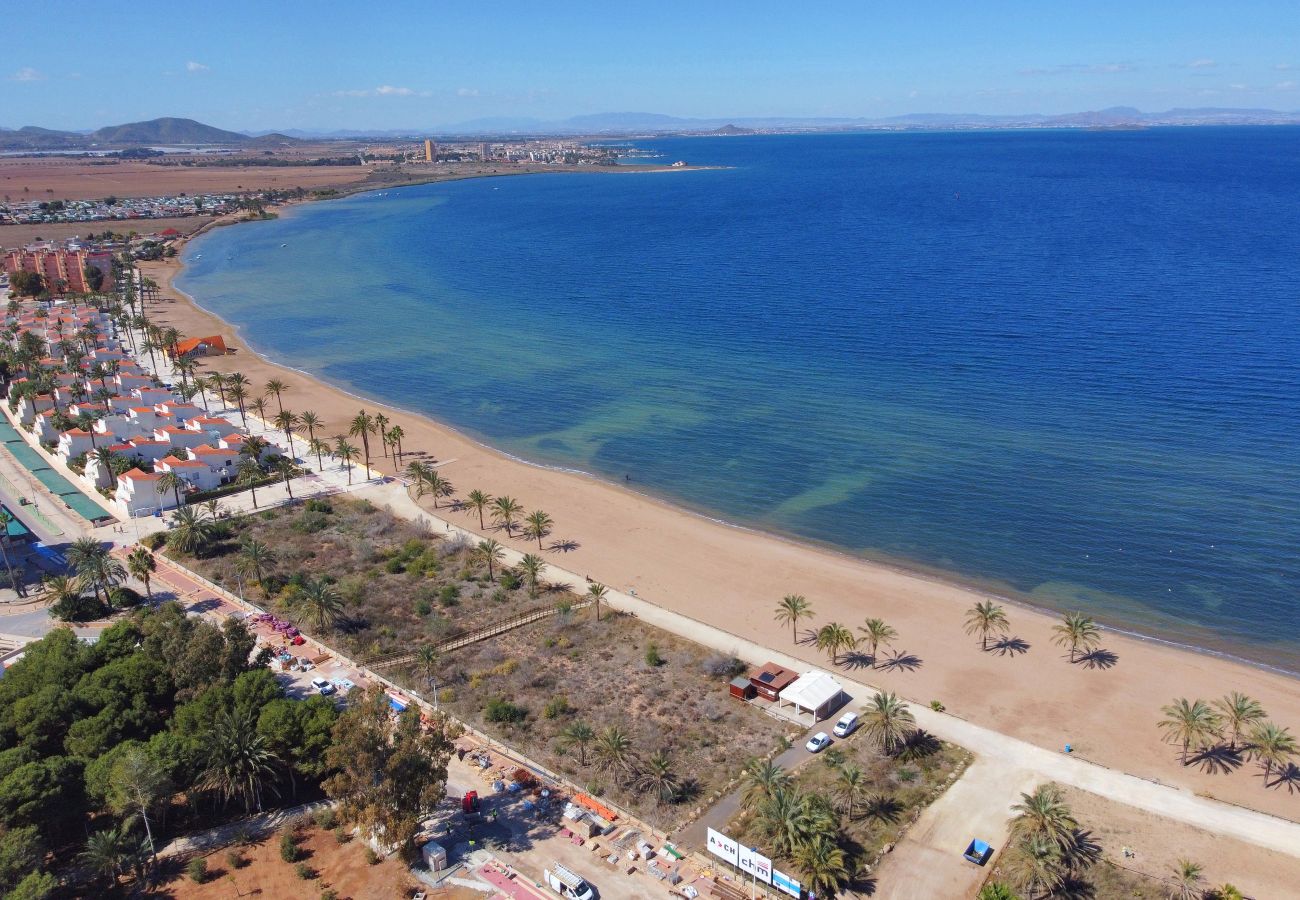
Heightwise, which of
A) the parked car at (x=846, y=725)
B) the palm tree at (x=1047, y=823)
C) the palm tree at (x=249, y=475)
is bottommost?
the parked car at (x=846, y=725)

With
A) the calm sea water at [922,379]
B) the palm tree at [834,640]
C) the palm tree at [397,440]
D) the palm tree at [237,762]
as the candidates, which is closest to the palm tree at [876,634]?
the palm tree at [834,640]

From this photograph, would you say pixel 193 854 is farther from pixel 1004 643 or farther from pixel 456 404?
pixel 456 404

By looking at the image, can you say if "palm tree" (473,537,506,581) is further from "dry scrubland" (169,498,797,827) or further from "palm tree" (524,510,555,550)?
"palm tree" (524,510,555,550)

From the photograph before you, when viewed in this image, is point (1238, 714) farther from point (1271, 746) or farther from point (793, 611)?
point (793, 611)

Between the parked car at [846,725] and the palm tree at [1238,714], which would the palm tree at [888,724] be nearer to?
the parked car at [846,725]

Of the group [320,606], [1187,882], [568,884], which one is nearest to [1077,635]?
[1187,882]

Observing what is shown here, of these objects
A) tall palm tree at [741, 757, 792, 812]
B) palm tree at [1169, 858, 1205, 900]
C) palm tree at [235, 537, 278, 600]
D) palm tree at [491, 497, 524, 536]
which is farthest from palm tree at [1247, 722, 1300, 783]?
palm tree at [235, 537, 278, 600]
